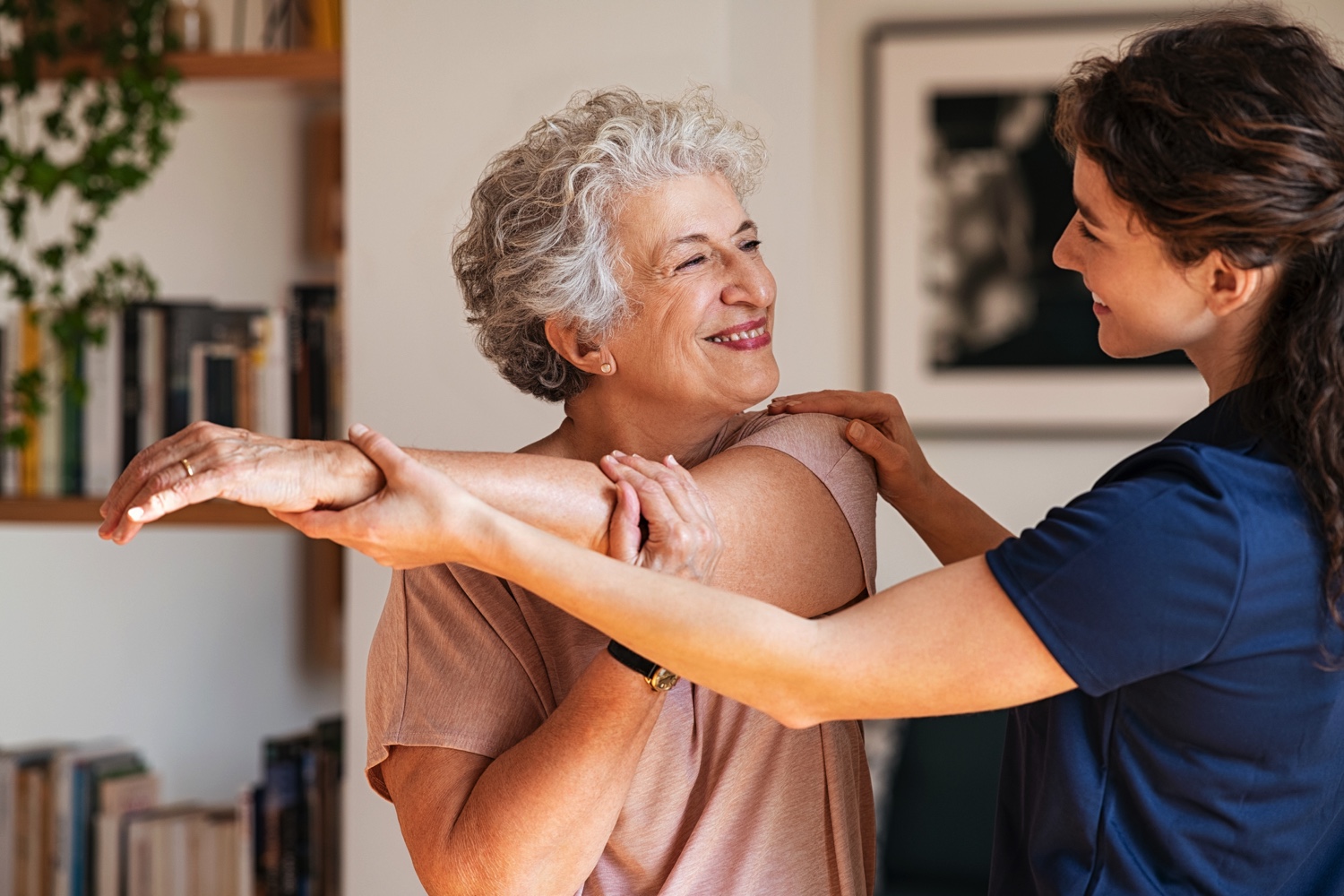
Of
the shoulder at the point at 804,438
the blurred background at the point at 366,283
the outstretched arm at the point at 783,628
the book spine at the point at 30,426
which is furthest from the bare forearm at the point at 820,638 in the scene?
the book spine at the point at 30,426

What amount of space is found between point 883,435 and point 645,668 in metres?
0.44

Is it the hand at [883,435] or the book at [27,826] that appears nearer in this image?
the hand at [883,435]

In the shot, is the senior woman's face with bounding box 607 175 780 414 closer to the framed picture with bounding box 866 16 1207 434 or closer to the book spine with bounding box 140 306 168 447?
the book spine with bounding box 140 306 168 447

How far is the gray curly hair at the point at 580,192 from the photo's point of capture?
1.29m

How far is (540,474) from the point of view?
1.16 metres

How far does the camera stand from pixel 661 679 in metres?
1.13

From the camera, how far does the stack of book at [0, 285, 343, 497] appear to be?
2.11m

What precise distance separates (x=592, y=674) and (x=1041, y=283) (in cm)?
233

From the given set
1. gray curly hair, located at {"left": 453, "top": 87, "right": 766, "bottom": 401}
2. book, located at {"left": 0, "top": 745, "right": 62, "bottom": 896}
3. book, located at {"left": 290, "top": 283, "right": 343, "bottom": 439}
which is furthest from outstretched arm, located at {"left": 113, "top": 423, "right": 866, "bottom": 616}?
book, located at {"left": 0, "top": 745, "right": 62, "bottom": 896}

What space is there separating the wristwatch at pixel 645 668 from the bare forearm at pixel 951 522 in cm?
41

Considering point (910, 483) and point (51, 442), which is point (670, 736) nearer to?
point (910, 483)

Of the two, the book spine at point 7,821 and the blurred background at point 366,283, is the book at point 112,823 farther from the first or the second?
the blurred background at point 366,283

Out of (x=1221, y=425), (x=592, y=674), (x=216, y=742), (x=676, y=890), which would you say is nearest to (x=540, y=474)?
(x=592, y=674)

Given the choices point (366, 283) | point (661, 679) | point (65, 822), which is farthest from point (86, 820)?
point (661, 679)
